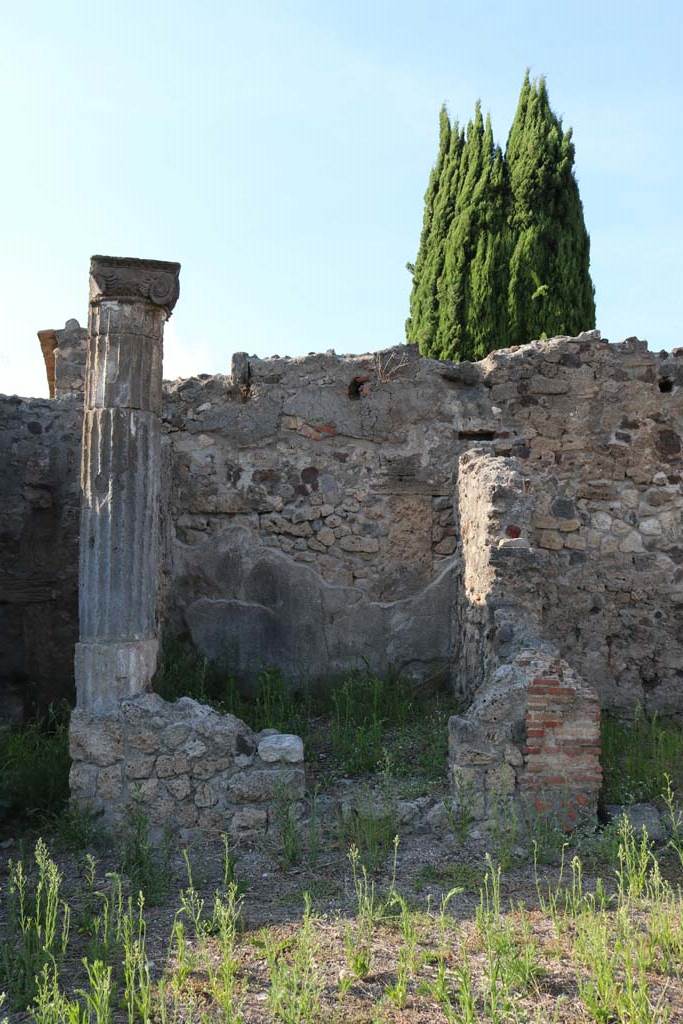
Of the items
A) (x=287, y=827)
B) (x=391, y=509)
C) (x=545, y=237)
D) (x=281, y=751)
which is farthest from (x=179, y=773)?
(x=545, y=237)

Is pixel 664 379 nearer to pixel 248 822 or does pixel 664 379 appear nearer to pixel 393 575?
pixel 393 575

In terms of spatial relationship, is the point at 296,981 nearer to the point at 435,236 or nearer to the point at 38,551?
the point at 38,551

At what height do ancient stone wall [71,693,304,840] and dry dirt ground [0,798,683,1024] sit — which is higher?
ancient stone wall [71,693,304,840]

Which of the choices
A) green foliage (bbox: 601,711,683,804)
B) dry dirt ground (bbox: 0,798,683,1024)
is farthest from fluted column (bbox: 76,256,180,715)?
green foliage (bbox: 601,711,683,804)

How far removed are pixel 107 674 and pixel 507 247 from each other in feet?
39.9

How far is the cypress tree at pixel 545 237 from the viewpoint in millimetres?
15203

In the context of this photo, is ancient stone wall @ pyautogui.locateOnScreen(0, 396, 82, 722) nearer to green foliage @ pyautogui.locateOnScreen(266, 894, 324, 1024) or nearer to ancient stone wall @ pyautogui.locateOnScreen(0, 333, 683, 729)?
ancient stone wall @ pyautogui.locateOnScreen(0, 333, 683, 729)

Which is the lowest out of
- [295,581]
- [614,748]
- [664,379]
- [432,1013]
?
[432,1013]

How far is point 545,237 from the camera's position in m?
15.5

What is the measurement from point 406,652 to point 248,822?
238 cm

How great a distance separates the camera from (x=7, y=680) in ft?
23.1

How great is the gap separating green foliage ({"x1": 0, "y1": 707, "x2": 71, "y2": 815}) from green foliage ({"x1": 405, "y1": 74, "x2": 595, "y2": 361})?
10.6 m

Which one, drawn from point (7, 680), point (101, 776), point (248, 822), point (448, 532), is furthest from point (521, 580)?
point (7, 680)

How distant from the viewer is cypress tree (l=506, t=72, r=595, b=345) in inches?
599
